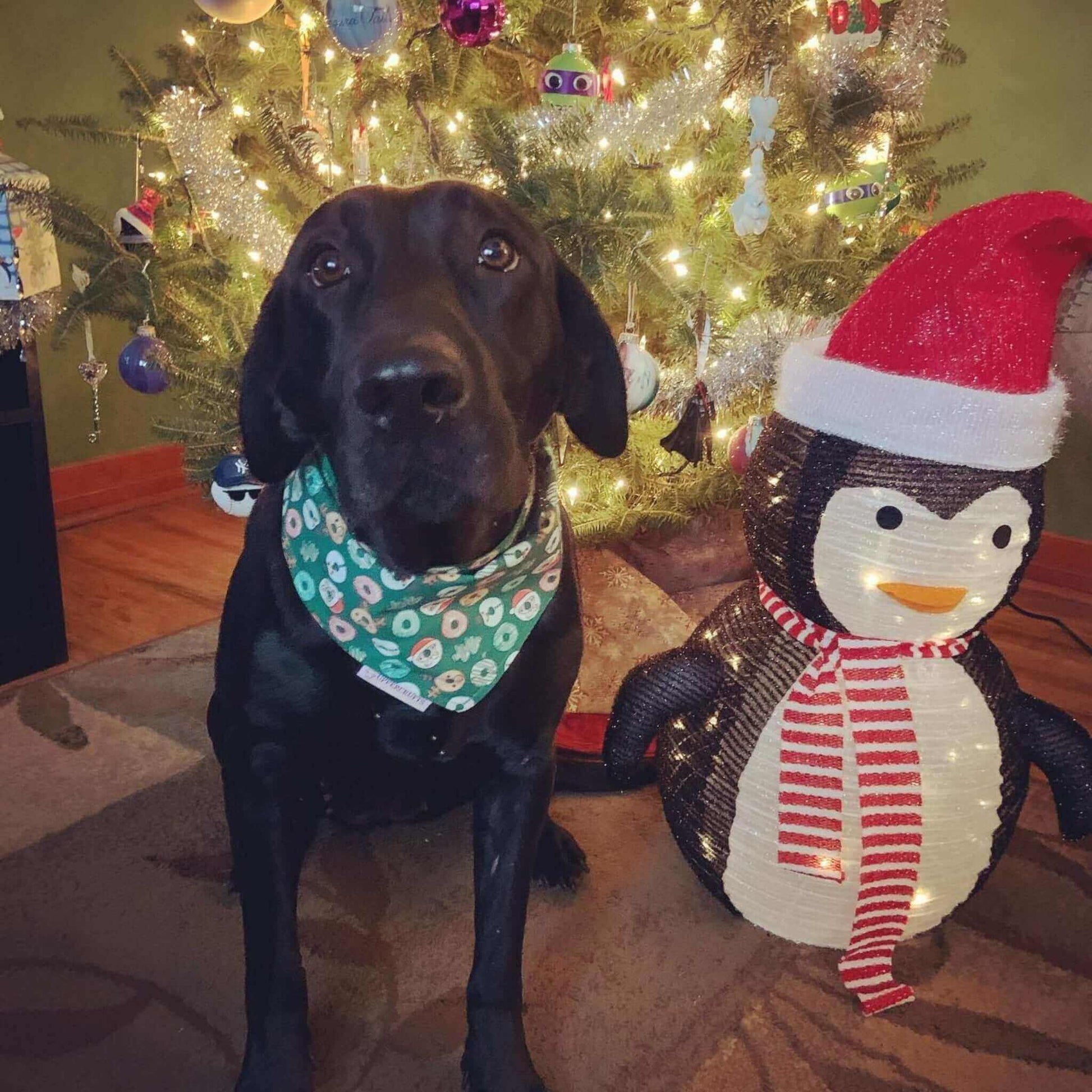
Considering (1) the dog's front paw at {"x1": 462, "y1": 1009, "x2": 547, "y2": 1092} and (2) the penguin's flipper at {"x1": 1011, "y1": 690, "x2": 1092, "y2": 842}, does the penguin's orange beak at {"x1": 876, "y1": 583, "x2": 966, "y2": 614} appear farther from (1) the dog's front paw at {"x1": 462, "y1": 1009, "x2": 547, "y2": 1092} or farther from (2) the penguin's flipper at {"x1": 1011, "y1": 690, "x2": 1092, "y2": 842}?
(1) the dog's front paw at {"x1": 462, "y1": 1009, "x2": 547, "y2": 1092}

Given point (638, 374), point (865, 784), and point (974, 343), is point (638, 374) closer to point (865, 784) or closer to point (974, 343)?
point (974, 343)

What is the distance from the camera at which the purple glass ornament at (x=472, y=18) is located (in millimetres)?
1249

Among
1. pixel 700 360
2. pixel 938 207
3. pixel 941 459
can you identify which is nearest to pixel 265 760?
pixel 941 459

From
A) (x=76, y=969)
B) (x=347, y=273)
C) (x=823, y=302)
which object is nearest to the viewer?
(x=347, y=273)

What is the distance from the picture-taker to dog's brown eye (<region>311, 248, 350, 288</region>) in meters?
0.81

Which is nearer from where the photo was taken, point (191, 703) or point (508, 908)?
point (508, 908)

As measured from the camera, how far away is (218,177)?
1501 mm

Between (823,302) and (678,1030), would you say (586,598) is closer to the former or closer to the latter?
(823,302)

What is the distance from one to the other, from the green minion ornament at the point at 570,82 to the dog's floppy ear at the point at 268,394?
0.69 m


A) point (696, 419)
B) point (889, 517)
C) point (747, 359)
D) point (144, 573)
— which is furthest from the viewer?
point (144, 573)

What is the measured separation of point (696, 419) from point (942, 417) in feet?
2.05

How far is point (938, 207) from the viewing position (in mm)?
2559

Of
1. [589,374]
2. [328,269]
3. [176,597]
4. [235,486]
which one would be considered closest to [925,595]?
[589,374]

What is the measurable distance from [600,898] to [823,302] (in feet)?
3.34
